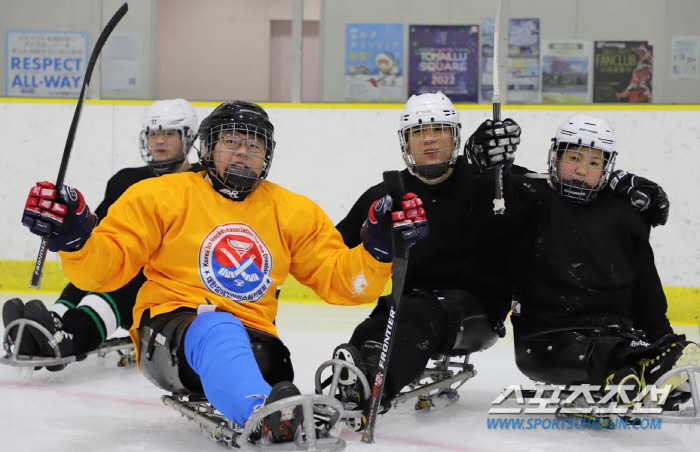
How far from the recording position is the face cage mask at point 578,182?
9.36 feet

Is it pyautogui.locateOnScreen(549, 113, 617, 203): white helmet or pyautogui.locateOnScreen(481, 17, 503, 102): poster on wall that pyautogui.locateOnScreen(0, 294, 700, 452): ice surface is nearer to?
pyautogui.locateOnScreen(549, 113, 617, 203): white helmet

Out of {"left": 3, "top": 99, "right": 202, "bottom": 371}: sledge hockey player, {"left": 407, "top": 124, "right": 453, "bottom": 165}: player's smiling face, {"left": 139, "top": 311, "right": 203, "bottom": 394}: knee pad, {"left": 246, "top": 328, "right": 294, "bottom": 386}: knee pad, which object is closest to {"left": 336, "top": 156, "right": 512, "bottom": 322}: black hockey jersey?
{"left": 407, "top": 124, "right": 453, "bottom": 165}: player's smiling face

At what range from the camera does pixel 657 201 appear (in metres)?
2.87

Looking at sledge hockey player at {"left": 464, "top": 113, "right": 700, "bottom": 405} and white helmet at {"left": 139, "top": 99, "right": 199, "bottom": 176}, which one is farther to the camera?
white helmet at {"left": 139, "top": 99, "right": 199, "bottom": 176}

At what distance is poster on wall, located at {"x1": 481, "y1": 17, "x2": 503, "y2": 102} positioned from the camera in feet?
19.5

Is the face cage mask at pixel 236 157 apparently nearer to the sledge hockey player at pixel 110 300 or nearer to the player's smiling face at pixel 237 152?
the player's smiling face at pixel 237 152

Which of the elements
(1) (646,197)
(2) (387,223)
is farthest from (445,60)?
(2) (387,223)

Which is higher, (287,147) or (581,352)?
(287,147)

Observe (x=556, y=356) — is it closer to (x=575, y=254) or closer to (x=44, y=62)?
(x=575, y=254)

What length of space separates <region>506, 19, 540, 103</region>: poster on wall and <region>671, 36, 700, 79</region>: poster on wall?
84 cm

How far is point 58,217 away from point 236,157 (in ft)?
1.94

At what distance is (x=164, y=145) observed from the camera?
13.0 feet

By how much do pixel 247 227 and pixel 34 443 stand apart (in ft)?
2.73

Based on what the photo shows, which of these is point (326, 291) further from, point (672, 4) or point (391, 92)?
point (672, 4)
